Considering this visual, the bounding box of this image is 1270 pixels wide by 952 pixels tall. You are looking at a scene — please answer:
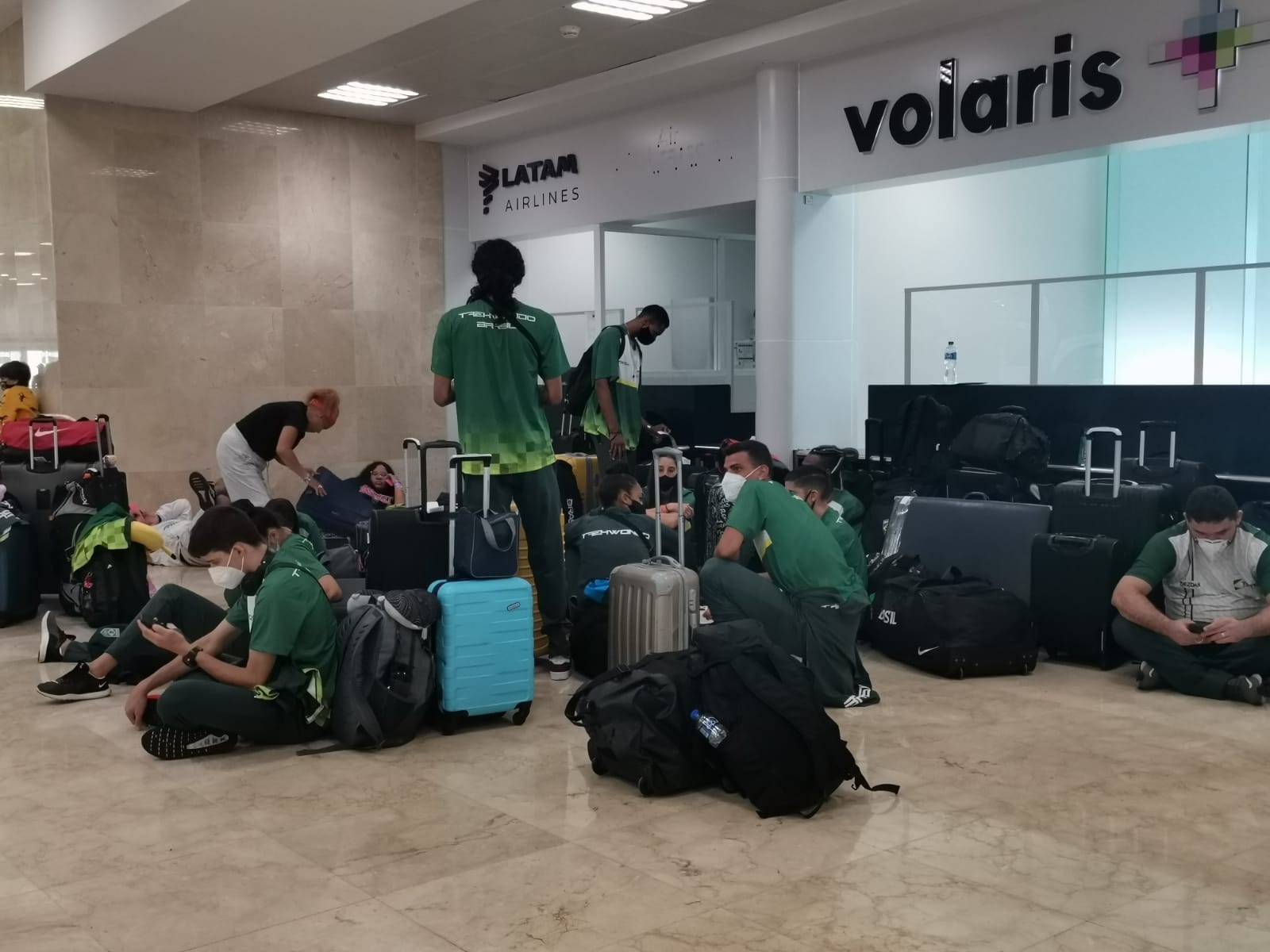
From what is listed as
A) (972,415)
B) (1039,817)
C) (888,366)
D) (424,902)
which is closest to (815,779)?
(1039,817)

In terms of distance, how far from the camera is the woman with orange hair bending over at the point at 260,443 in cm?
725

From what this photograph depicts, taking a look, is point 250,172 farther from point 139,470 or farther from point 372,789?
point 372,789

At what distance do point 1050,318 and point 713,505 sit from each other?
3.85 meters

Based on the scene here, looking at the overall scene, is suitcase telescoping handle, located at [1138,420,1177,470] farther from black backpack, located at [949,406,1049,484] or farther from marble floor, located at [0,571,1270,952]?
marble floor, located at [0,571,1270,952]

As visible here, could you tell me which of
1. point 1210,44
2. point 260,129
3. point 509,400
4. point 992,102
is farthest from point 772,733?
point 260,129

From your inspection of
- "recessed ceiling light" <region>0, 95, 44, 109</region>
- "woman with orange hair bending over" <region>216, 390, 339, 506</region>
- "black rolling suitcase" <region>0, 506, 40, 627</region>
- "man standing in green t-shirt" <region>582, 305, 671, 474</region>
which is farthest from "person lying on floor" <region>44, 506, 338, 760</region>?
"recessed ceiling light" <region>0, 95, 44, 109</region>

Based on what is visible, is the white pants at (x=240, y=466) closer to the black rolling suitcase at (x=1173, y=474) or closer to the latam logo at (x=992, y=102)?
the latam logo at (x=992, y=102)

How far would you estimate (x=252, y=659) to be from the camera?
14.5ft

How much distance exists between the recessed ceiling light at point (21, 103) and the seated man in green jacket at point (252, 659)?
22.2 ft

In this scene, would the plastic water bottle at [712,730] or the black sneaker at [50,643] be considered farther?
the black sneaker at [50,643]

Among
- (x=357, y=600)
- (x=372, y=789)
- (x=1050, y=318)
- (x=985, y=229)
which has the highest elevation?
(x=985, y=229)

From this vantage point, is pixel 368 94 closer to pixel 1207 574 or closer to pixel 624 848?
pixel 1207 574

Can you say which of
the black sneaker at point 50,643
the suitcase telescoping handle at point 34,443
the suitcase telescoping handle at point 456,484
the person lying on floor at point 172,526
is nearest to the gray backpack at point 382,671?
the suitcase telescoping handle at point 456,484

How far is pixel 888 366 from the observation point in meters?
9.48
